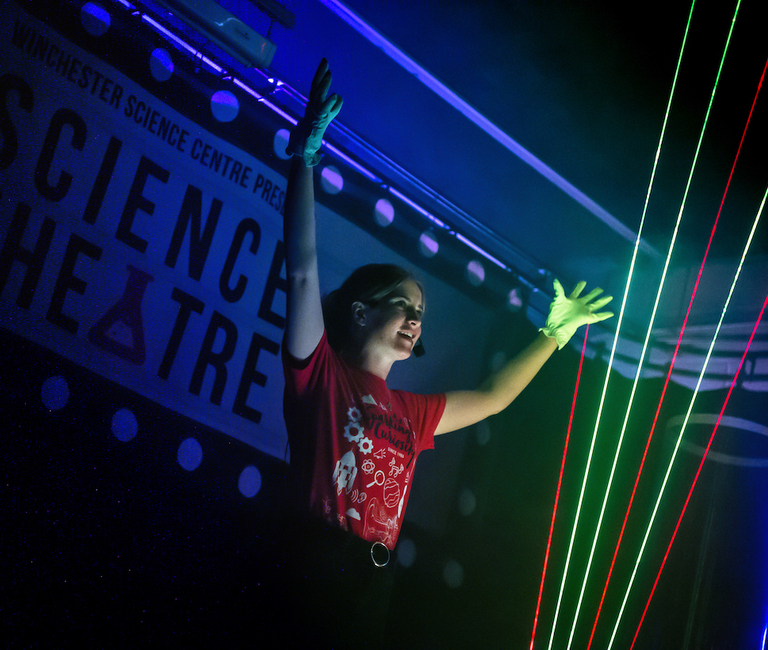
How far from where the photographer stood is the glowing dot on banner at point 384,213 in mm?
2965

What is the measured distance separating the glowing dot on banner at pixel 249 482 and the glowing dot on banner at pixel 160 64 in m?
1.46

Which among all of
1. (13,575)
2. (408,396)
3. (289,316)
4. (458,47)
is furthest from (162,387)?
(458,47)

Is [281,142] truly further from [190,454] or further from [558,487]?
[558,487]

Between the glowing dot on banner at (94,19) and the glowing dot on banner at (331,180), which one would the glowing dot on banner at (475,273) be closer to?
the glowing dot on banner at (331,180)

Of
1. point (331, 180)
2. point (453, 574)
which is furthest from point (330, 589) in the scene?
point (331, 180)

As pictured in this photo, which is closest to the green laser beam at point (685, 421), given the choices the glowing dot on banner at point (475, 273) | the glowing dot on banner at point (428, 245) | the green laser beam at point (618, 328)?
the green laser beam at point (618, 328)

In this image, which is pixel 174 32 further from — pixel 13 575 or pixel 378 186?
pixel 13 575

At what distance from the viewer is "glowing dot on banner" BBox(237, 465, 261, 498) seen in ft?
7.95

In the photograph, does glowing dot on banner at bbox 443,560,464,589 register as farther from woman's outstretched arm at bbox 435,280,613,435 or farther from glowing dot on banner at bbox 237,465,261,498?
glowing dot on banner at bbox 237,465,261,498

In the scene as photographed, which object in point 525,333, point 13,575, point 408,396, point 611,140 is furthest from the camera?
point 525,333

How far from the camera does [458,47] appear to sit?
9.34 ft

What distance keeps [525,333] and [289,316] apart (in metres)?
1.80

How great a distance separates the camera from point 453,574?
3217 millimetres

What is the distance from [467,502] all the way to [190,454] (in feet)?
5.20
